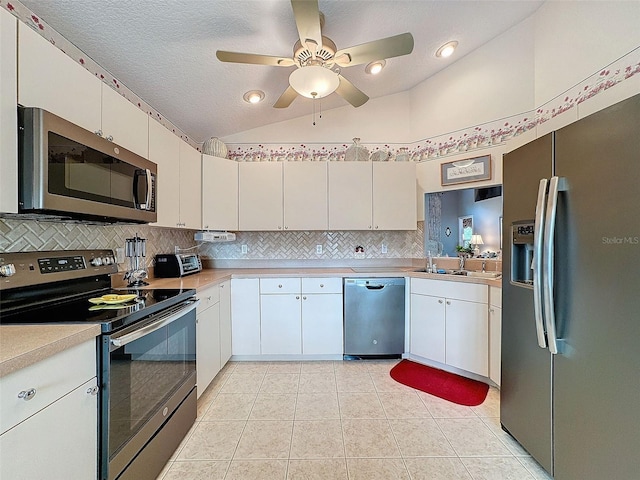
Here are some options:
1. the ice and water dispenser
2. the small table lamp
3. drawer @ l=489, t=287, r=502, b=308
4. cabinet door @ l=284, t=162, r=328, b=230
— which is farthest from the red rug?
cabinet door @ l=284, t=162, r=328, b=230

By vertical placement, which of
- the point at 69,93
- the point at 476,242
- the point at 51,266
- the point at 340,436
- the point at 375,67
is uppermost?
the point at 375,67

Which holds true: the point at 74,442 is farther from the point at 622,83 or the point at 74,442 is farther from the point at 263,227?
the point at 622,83

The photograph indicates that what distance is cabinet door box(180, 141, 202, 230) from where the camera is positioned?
2596 mm

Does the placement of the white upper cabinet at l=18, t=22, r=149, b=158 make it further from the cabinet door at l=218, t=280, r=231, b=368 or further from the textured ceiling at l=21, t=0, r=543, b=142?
the cabinet door at l=218, t=280, r=231, b=368

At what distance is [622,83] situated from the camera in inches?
68.2

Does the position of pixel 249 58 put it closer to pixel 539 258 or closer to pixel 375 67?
pixel 375 67

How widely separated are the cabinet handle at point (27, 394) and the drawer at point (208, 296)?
1273mm

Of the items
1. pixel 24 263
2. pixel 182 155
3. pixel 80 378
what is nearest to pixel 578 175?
pixel 80 378

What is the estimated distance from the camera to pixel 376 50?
1.77 metres

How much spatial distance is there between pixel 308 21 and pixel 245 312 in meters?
2.44

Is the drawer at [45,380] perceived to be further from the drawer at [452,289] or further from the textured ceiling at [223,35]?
the drawer at [452,289]

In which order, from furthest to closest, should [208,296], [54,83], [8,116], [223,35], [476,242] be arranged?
[476,242] < [208,296] < [223,35] < [54,83] < [8,116]

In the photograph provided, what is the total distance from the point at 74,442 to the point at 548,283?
200 cm

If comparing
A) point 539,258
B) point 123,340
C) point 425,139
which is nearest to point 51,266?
point 123,340
